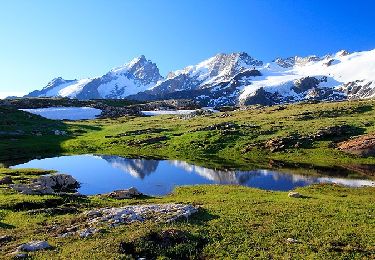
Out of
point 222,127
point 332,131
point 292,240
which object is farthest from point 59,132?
point 292,240

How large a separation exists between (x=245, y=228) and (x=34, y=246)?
15.4m

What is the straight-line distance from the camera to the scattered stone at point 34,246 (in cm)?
2855

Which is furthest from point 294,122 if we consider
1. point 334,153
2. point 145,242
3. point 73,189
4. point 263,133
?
point 145,242

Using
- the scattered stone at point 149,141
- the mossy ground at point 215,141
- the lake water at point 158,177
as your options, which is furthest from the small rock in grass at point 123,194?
the scattered stone at point 149,141

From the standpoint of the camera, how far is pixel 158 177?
71625mm

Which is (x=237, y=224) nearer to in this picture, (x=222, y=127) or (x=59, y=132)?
(x=222, y=127)

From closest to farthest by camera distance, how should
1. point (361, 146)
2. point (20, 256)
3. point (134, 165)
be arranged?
point (20, 256) < point (361, 146) < point (134, 165)

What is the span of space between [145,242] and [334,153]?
64.6m

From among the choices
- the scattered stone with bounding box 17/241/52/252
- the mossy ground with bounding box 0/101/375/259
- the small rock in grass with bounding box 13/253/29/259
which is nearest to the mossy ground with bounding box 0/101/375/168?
the mossy ground with bounding box 0/101/375/259

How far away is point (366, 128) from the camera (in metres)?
98.5

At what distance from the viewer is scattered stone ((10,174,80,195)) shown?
163 ft

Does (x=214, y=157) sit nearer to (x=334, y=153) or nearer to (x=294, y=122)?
(x=334, y=153)

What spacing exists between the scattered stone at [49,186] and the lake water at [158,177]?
198 centimetres

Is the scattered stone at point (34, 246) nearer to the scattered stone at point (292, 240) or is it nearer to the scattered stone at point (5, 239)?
the scattered stone at point (5, 239)
